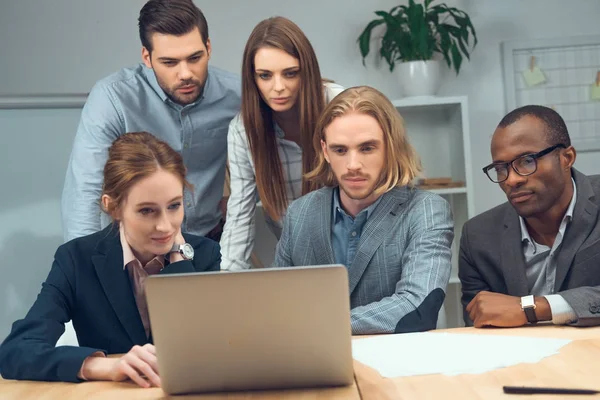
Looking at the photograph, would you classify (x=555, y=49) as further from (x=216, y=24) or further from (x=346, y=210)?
(x=346, y=210)

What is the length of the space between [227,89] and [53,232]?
3.66ft

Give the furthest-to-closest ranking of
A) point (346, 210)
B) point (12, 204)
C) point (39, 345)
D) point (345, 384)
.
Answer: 1. point (12, 204)
2. point (346, 210)
3. point (39, 345)
4. point (345, 384)

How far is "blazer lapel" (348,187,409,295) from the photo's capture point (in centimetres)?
194

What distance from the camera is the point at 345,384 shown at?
118cm

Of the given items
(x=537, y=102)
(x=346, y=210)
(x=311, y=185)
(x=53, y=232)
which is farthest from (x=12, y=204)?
(x=537, y=102)

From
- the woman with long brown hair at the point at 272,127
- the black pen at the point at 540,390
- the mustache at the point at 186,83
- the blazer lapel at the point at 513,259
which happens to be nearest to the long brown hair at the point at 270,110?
the woman with long brown hair at the point at 272,127

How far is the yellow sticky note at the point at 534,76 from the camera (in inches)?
134

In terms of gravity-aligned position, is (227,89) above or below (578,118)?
above

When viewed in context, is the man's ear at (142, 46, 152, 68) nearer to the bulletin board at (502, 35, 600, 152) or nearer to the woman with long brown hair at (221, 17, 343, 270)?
the woman with long brown hair at (221, 17, 343, 270)

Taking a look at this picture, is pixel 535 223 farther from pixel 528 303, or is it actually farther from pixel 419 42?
pixel 419 42

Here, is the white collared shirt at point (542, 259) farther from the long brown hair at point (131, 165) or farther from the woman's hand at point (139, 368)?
the woman's hand at point (139, 368)

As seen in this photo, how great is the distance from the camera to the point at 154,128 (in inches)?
100

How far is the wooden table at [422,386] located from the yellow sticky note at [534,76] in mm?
2256

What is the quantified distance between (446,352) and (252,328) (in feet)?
1.39
